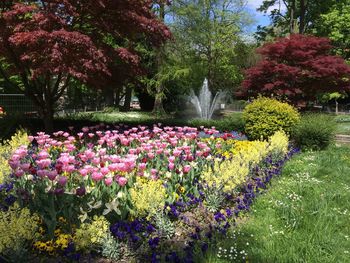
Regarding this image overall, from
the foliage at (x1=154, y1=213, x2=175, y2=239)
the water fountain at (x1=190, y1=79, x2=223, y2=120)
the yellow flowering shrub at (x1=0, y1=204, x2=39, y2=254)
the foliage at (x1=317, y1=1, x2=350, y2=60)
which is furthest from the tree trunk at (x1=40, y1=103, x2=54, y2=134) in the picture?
the foliage at (x1=317, y1=1, x2=350, y2=60)

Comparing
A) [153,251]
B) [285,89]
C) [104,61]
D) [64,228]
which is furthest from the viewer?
[285,89]

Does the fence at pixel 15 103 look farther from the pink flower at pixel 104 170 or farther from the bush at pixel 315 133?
the pink flower at pixel 104 170

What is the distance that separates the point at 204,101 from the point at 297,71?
475 inches

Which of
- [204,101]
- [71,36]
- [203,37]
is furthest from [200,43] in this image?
[71,36]

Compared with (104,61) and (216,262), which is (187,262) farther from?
(104,61)

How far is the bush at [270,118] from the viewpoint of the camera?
37.5 ft

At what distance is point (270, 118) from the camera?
11.4 meters

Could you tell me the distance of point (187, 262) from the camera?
3.12 meters

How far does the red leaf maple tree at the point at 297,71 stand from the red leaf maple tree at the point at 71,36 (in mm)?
5603

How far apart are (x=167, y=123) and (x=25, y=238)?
10.3 m

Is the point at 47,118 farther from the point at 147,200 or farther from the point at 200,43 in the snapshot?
the point at 200,43

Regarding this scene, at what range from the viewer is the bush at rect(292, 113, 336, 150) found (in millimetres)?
10594

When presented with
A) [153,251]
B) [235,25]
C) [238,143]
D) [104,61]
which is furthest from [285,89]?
[235,25]

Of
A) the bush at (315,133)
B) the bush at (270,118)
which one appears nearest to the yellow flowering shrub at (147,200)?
the bush at (315,133)
